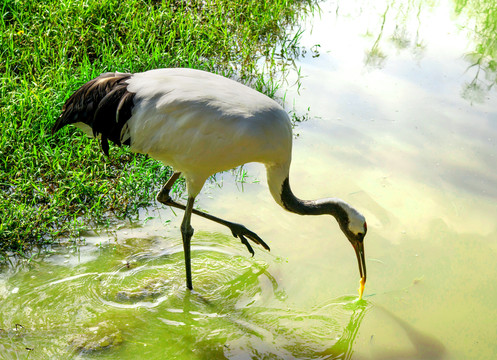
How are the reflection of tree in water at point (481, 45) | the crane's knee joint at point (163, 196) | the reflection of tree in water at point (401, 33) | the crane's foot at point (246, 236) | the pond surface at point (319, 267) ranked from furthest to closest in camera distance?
the reflection of tree in water at point (401, 33)
the reflection of tree in water at point (481, 45)
the crane's knee joint at point (163, 196)
the crane's foot at point (246, 236)
the pond surface at point (319, 267)

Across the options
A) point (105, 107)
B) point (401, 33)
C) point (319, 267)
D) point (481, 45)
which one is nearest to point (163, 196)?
point (105, 107)

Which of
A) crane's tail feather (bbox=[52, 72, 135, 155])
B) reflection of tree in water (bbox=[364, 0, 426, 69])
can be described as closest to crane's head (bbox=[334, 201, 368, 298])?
crane's tail feather (bbox=[52, 72, 135, 155])

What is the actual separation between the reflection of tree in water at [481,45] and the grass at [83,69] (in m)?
2.18

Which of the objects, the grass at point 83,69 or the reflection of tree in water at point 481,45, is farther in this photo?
the reflection of tree in water at point 481,45

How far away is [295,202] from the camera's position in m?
4.30

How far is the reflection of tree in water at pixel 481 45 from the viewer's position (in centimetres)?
678

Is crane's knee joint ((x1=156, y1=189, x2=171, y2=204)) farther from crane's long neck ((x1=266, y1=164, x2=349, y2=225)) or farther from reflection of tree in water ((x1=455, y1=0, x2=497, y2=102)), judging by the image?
reflection of tree in water ((x1=455, y1=0, x2=497, y2=102))

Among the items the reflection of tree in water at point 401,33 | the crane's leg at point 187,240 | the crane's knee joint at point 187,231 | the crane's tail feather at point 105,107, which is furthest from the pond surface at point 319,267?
the reflection of tree in water at point 401,33

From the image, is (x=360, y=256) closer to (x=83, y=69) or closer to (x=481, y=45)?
(x=83, y=69)

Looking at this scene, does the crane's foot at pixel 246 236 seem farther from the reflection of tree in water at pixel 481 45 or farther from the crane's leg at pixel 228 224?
Result: the reflection of tree in water at pixel 481 45

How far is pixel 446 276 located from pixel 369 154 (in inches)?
60.7

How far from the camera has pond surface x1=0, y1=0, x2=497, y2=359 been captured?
3.70 metres

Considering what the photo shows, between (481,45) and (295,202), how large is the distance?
4.76 metres

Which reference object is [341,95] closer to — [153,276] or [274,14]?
[274,14]
